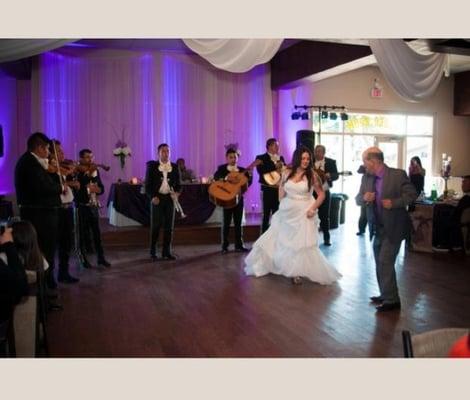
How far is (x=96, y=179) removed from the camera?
6180 millimetres

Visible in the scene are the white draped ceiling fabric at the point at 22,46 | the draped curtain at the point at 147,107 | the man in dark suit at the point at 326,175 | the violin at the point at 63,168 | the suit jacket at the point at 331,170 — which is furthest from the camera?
the draped curtain at the point at 147,107

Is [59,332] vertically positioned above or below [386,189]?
below

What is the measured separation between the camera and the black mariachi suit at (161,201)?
6.81 metres

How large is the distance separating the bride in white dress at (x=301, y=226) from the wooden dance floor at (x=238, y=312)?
16 centimetres

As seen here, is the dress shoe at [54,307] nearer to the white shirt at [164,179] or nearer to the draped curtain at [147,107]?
the white shirt at [164,179]

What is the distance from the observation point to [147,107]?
11.0 meters

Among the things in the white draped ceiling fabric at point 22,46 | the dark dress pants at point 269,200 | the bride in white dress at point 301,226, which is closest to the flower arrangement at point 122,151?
the dark dress pants at point 269,200

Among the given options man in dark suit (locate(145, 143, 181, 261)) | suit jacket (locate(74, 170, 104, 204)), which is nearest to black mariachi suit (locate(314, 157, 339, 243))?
man in dark suit (locate(145, 143, 181, 261))

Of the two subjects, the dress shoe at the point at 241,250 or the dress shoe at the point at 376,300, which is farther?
the dress shoe at the point at 241,250

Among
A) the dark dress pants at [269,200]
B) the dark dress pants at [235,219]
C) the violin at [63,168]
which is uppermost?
the violin at [63,168]

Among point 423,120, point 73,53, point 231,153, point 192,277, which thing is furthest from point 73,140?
point 423,120

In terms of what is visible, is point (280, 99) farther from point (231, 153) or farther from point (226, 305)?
point (226, 305)

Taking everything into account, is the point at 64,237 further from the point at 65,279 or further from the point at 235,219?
the point at 235,219

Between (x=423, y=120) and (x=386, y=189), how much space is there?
34.2 ft
